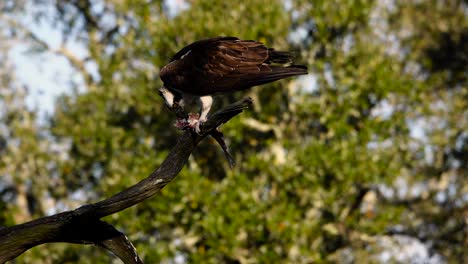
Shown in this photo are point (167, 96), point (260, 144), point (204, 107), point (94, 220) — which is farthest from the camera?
point (260, 144)

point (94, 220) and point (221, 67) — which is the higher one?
point (221, 67)

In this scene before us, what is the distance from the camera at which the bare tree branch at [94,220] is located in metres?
7.30

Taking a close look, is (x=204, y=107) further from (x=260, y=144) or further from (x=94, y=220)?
(x=260, y=144)

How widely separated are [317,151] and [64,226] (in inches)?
481

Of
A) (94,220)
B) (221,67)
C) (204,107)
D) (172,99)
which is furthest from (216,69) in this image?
(94,220)

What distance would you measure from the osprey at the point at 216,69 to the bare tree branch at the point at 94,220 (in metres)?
0.62

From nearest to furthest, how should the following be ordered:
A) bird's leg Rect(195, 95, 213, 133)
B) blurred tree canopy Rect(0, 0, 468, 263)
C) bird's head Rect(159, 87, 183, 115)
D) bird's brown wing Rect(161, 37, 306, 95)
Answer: bird's leg Rect(195, 95, 213, 133), bird's brown wing Rect(161, 37, 306, 95), bird's head Rect(159, 87, 183, 115), blurred tree canopy Rect(0, 0, 468, 263)

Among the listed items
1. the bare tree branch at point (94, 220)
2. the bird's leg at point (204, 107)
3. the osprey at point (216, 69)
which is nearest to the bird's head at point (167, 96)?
the osprey at point (216, 69)

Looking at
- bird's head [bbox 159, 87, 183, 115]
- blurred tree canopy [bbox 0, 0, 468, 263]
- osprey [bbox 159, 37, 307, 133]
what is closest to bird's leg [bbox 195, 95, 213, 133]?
osprey [bbox 159, 37, 307, 133]

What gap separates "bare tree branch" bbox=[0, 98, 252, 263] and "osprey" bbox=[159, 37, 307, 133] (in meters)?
0.62

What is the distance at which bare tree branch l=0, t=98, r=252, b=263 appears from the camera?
7.30 metres

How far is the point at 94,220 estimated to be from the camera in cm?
745

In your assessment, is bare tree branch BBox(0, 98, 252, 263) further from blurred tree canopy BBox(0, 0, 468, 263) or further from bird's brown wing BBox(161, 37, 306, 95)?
blurred tree canopy BBox(0, 0, 468, 263)

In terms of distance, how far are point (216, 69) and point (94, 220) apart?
2017 millimetres
